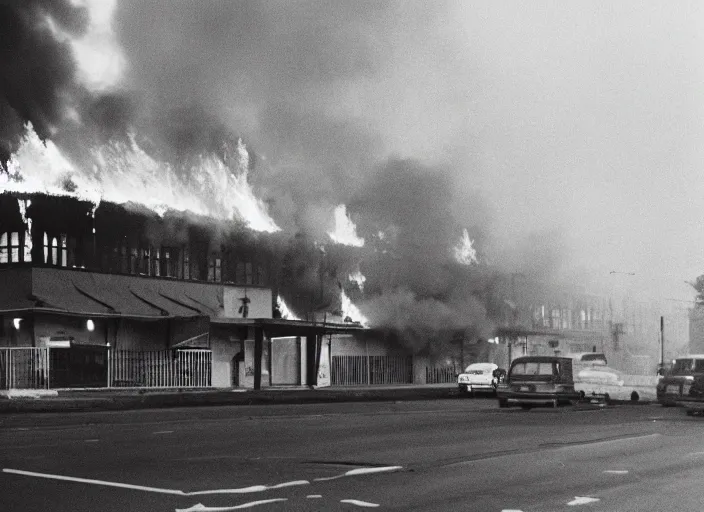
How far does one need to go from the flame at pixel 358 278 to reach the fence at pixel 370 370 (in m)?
4.06

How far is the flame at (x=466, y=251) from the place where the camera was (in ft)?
224

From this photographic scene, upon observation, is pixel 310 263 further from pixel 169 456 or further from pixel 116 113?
pixel 169 456

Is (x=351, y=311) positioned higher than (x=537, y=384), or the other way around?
(x=351, y=311)

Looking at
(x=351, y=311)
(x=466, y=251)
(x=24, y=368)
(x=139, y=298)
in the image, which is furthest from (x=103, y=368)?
(x=466, y=251)

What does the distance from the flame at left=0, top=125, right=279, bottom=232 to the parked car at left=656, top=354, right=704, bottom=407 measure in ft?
83.6

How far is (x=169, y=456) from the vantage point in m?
16.0

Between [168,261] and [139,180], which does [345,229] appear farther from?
[168,261]

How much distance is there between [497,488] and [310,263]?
45638 mm

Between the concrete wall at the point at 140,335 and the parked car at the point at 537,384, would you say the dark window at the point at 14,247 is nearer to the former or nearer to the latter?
the concrete wall at the point at 140,335

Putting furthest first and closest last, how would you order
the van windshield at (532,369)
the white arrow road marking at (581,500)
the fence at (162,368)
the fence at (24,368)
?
the fence at (162,368) → the fence at (24,368) → the van windshield at (532,369) → the white arrow road marking at (581,500)

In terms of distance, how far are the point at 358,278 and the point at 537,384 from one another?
27465 mm

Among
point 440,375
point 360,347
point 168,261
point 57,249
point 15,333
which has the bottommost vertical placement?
point 440,375

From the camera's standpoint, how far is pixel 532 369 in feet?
113

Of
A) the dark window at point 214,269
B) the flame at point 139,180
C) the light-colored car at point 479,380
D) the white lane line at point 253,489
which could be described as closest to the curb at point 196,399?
the light-colored car at point 479,380
